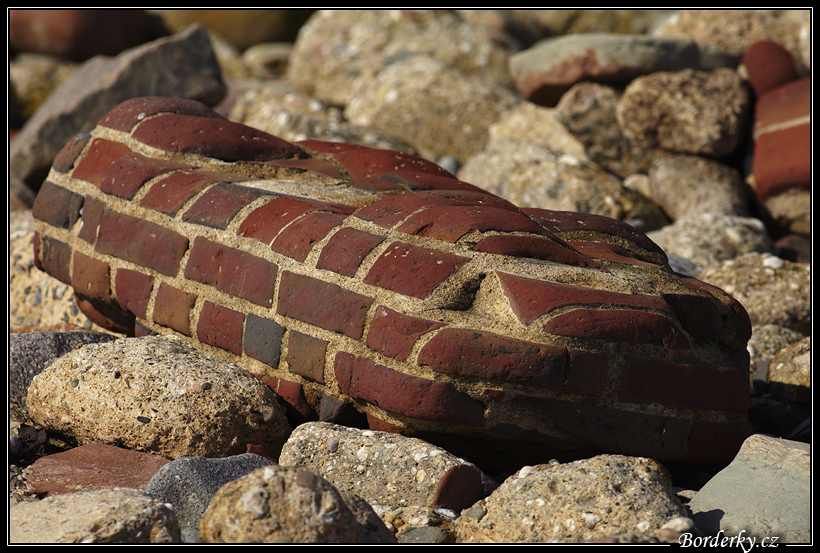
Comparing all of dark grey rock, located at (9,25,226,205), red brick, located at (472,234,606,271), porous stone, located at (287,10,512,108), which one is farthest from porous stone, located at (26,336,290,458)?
porous stone, located at (287,10,512,108)

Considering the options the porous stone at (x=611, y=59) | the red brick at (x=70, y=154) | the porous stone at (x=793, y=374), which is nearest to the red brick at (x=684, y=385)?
the porous stone at (x=793, y=374)

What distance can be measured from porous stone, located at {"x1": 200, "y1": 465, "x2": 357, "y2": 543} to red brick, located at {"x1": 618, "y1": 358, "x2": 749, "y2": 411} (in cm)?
70

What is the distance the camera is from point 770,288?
10.1 feet

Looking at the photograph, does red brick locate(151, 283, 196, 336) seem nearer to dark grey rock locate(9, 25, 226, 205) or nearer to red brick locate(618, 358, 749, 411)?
red brick locate(618, 358, 749, 411)

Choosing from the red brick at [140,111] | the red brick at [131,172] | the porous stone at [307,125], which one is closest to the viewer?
the red brick at [131,172]

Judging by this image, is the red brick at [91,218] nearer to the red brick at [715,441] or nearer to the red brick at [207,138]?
the red brick at [207,138]

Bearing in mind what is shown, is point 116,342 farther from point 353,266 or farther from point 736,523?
point 736,523

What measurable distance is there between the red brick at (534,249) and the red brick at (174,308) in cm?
80

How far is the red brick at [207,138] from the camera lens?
7.35ft

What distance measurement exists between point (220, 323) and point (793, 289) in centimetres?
244

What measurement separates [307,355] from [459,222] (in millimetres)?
480

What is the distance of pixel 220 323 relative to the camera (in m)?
1.86

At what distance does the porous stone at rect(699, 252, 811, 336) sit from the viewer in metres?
3.04

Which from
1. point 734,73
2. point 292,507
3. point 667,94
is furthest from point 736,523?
point 734,73
